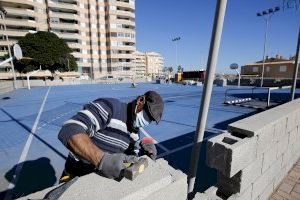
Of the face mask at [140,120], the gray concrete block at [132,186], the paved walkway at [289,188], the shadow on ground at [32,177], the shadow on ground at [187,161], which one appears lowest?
the shadow on ground at [32,177]

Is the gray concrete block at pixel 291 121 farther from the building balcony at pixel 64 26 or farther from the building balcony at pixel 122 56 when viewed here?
the building balcony at pixel 122 56

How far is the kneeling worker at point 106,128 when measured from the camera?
78.0 inches

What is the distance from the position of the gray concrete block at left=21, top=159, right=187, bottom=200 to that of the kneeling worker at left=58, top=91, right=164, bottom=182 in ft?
1.15

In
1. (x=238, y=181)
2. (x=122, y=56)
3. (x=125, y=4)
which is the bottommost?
(x=238, y=181)

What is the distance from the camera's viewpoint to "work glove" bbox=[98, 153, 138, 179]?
5.23 ft

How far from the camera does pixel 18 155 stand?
6.37 meters

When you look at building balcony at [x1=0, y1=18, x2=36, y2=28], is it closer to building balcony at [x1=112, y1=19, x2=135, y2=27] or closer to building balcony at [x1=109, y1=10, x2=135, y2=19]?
building balcony at [x1=109, y1=10, x2=135, y2=19]

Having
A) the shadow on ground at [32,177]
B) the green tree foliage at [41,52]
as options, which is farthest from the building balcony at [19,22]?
the shadow on ground at [32,177]

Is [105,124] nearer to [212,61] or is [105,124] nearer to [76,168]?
[76,168]

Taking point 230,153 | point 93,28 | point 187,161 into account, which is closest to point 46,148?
point 187,161

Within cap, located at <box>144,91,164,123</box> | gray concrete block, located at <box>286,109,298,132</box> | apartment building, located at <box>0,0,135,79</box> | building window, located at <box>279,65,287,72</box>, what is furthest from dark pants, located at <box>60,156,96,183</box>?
apartment building, located at <box>0,0,135,79</box>

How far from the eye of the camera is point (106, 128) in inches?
96.7

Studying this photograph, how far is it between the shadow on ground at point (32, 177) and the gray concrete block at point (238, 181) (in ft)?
12.3

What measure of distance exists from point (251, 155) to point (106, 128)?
6.09 feet
